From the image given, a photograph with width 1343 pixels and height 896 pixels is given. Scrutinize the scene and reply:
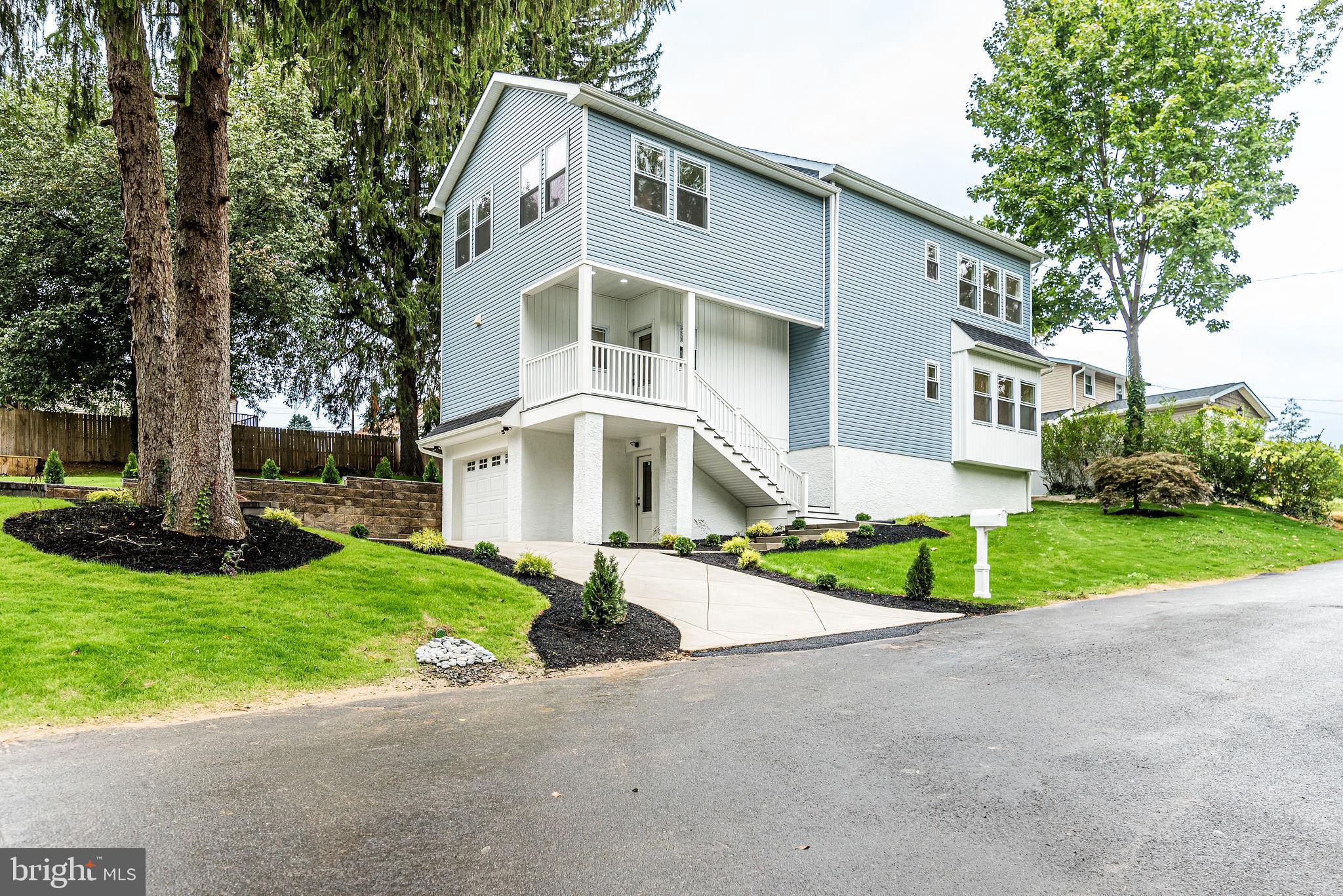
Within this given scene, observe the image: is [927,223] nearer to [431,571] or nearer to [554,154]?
[554,154]

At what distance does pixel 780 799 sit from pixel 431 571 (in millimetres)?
7337

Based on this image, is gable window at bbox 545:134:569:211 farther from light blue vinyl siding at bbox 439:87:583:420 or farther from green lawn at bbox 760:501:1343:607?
green lawn at bbox 760:501:1343:607

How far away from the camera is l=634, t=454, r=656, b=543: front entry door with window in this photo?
1912 centimetres

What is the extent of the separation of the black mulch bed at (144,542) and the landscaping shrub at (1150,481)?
18.6 meters

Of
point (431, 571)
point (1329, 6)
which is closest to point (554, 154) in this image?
Result: point (431, 571)

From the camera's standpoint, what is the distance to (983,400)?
23750 mm

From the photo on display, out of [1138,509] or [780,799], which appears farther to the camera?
[1138,509]

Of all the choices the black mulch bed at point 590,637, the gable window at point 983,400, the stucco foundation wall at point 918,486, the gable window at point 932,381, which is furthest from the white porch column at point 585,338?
the gable window at point 983,400

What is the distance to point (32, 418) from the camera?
872 inches

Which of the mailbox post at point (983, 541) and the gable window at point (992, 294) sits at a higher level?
the gable window at point (992, 294)

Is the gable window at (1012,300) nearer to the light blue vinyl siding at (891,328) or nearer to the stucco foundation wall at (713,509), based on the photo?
the light blue vinyl siding at (891,328)

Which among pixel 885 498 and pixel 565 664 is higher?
pixel 885 498

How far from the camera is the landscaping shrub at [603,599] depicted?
32.1 feet

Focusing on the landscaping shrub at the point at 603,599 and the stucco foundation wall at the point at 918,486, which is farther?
the stucco foundation wall at the point at 918,486
